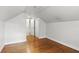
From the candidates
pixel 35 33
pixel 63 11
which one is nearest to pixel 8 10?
pixel 63 11

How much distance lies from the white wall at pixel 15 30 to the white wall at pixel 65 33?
1096mm

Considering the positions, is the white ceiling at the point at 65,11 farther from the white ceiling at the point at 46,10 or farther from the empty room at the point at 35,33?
the empty room at the point at 35,33

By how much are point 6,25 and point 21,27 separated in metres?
0.58

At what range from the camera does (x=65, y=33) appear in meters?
2.98

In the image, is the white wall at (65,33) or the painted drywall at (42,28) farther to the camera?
the painted drywall at (42,28)

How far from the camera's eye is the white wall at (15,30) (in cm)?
324

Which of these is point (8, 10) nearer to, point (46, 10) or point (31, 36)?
point (46, 10)

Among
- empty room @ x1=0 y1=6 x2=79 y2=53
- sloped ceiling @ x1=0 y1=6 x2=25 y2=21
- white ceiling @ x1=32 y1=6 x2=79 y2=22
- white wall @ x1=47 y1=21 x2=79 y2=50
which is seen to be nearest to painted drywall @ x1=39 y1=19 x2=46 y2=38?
empty room @ x1=0 y1=6 x2=79 y2=53

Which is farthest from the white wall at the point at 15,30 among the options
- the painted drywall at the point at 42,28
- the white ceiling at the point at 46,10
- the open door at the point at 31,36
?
the white ceiling at the point at 46,10
